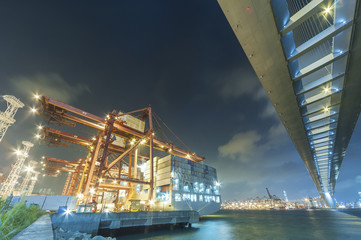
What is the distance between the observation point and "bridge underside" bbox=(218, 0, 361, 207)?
236 inches

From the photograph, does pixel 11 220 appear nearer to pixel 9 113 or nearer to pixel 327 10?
pixel 327 10

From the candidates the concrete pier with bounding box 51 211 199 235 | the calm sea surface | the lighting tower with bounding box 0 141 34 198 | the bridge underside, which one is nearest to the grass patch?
the concrete pier with bounding box 51 211 199 235

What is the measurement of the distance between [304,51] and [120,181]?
2999cm

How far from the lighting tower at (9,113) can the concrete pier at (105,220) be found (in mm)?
25963

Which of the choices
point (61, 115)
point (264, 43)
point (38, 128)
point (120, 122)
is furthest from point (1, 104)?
point (264, 43)

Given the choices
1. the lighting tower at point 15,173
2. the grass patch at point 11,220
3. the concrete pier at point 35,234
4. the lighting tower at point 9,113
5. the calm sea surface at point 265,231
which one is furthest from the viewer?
the lighting tower at point 15,173

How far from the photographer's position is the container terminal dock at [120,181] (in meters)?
16.9

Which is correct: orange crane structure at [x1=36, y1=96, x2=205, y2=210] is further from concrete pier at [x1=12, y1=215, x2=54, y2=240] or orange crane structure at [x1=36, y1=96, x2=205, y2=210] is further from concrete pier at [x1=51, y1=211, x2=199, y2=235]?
concrete pier at [x1=12, y1=215, x2=54, y2=240]

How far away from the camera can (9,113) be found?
2817 centimetres

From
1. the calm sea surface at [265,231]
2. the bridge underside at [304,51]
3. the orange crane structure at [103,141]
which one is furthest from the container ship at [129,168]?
the bridge underside at [304,51]

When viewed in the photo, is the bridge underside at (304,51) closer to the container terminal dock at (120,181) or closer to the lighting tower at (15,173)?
the container terminal dock at (120,181)

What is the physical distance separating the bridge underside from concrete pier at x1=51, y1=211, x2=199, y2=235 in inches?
753

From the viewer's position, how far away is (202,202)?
38594 mm

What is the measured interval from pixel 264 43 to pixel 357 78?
700 cm
